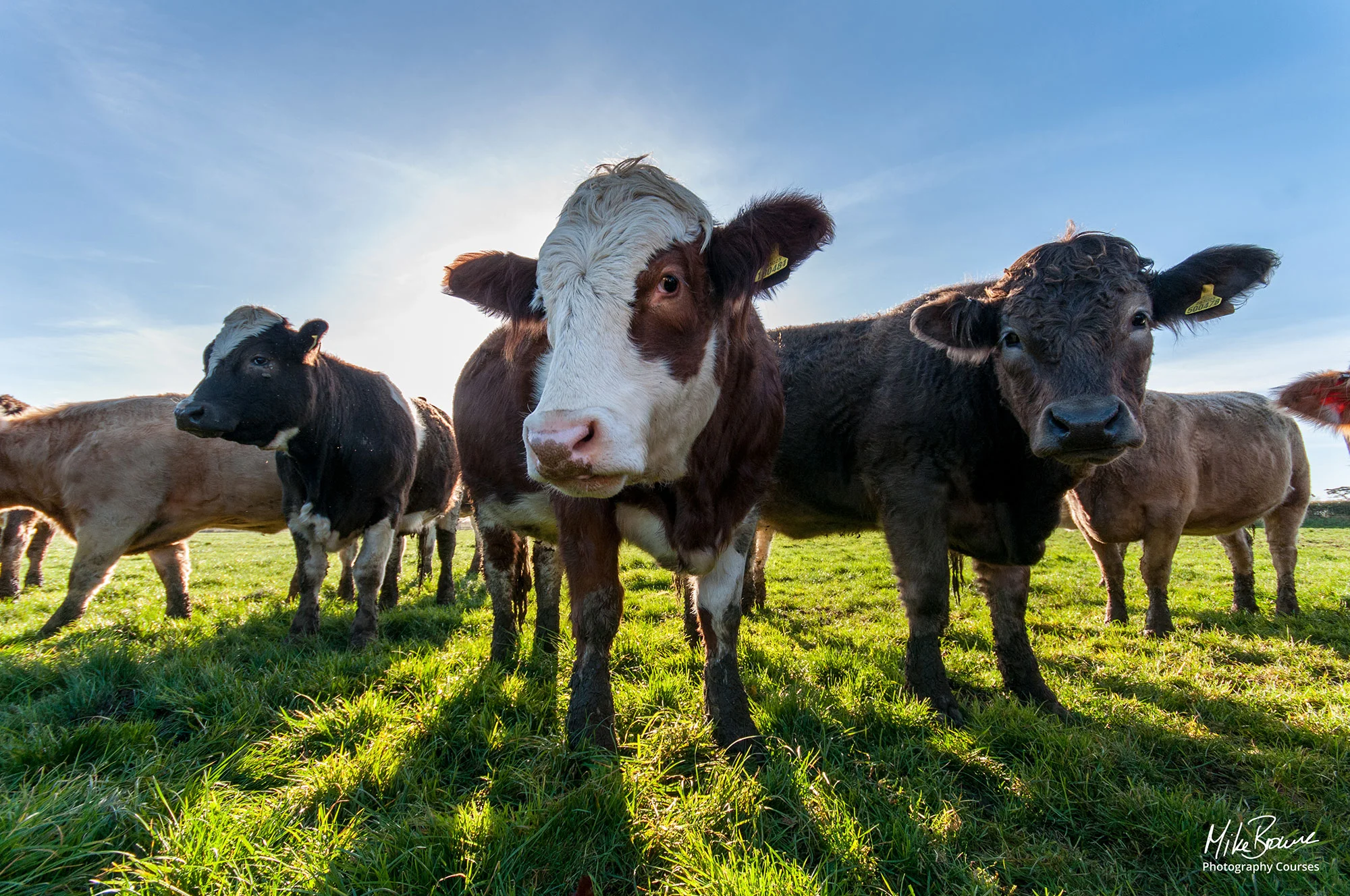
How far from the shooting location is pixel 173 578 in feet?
25.2

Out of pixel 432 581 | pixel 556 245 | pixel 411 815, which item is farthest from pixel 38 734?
pixel 432 581

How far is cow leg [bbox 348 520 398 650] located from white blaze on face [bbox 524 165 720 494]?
12.5 feet

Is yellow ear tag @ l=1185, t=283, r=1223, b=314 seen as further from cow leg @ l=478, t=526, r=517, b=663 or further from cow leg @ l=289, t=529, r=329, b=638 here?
cow leg @ l=289, t=529, r=329, b=638

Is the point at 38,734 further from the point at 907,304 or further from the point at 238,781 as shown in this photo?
the point at 907,304

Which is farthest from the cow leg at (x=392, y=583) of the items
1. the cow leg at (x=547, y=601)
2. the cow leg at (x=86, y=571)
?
the cow leg at (x=547, y=601)

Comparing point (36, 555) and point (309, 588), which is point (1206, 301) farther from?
point (36, 555)

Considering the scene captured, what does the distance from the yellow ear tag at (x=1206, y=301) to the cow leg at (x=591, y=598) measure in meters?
3.89

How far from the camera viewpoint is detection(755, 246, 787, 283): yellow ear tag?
3148 mm

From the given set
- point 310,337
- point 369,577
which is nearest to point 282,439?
point 310,337

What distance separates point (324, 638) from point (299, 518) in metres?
1.32

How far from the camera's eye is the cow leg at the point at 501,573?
4.97 m

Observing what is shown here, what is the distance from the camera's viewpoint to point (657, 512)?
3.33 m
